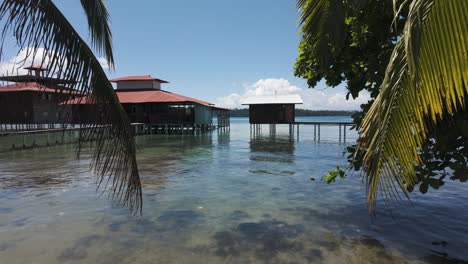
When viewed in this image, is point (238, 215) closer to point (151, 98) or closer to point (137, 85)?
point (151, 98)

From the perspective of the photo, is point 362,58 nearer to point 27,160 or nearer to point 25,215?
point 25,215

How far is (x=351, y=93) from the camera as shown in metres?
5.20

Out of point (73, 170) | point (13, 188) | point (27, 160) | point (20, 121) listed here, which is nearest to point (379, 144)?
point (13, 188)

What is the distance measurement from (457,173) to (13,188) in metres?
11.2

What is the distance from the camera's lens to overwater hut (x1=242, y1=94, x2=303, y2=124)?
102 ft

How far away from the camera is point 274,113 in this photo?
103ft

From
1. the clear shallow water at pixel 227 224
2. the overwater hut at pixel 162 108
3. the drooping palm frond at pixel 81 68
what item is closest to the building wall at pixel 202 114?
the overwater hut at pixel 162 108

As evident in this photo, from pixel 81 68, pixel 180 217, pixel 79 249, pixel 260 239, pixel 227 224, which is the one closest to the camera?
pixel 81 68

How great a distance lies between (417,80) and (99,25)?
3.87 metres

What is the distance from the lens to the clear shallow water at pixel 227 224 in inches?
207

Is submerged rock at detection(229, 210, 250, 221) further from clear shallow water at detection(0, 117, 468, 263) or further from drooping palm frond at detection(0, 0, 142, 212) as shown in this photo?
drooping palm frond at detection(0, 0, 142, 212)

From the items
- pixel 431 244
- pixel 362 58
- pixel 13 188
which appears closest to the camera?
pixel 362 58

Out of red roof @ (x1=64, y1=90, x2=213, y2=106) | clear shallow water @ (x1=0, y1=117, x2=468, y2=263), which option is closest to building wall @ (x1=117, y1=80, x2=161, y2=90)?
red roof @ (x1=64, y1=90, x2=213, y2=106)

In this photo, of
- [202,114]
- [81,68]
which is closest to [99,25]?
[81,68]
